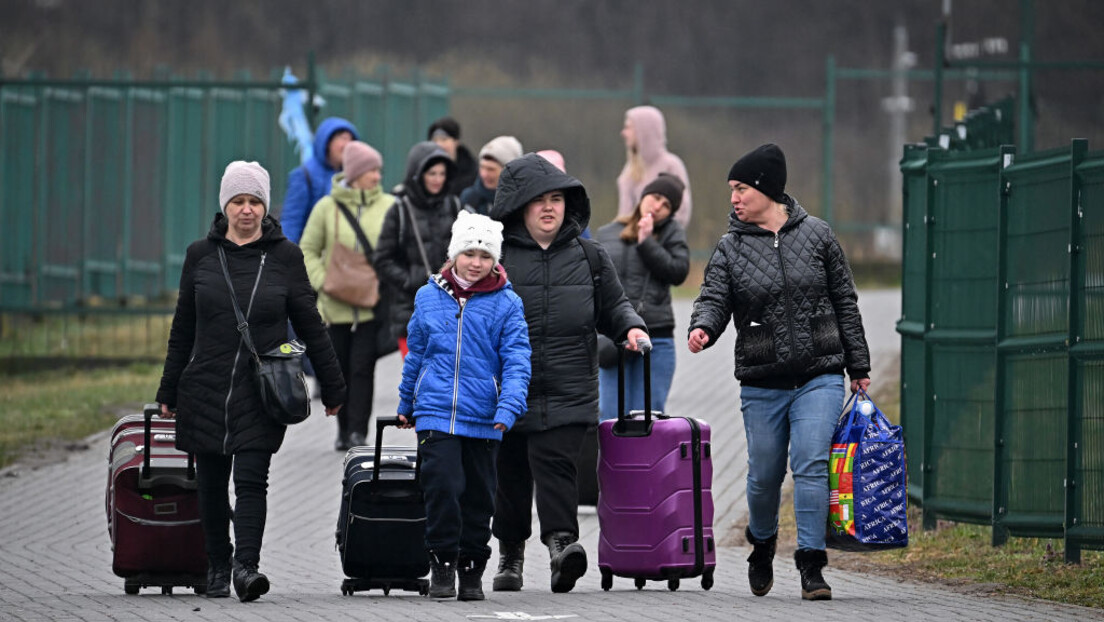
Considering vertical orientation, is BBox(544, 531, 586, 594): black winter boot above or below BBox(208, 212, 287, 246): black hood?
below

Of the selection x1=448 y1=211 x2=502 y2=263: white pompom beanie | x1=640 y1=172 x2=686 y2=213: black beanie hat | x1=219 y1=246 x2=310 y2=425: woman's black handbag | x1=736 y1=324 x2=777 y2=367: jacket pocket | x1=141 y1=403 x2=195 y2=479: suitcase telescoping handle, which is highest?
x1=640 y1=172 x2=686 y2=213: black beanie hat

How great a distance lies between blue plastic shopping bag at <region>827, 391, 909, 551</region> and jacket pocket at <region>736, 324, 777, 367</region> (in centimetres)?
38

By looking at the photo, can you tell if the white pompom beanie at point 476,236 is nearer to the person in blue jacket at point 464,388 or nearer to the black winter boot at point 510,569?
the person in blue jacket at point 464,388

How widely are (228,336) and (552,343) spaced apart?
49.5 inches

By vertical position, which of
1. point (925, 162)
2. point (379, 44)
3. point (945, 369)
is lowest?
point (945, 369)

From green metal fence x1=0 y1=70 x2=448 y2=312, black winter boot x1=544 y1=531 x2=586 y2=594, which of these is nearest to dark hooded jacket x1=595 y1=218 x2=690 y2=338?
black winter boot x1=544 y1=531 x2=586 y2=594

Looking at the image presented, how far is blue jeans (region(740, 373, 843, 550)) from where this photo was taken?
838cm

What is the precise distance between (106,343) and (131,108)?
7.44 feet

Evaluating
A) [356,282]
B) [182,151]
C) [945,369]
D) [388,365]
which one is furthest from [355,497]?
[182,151]

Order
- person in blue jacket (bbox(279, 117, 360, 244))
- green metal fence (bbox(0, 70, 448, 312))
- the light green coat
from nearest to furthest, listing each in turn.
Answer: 1. the light green coat
2. person in blue jacket (bbox(279, 117, 360, 244))
3. green metal fence (bbox(0, 70, 448, 312))

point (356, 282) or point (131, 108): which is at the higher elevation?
Result: point (131, 108)

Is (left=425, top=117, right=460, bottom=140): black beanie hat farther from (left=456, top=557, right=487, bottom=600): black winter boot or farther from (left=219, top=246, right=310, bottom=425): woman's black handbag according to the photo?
(left=456, top=557, right=487, bottom=600): black winter boot

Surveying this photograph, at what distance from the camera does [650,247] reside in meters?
10.9

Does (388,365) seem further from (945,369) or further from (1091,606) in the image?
(1091,606)
